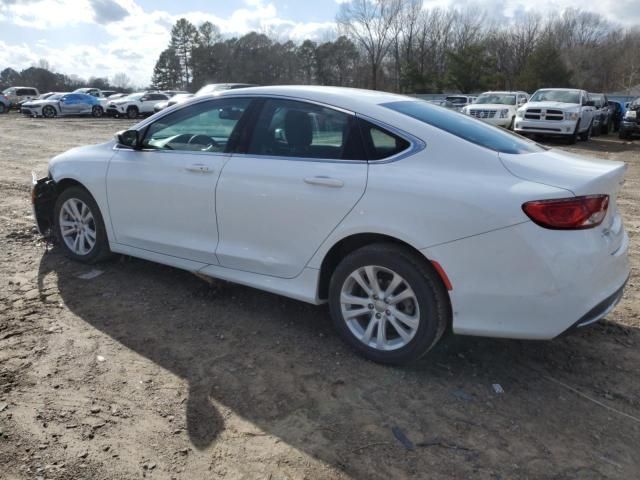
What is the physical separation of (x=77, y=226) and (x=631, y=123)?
67.7 feet

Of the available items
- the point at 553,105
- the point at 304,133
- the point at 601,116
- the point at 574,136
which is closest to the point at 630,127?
the point at 601,116

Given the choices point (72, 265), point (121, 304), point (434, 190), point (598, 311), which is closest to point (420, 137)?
point (434, 190)

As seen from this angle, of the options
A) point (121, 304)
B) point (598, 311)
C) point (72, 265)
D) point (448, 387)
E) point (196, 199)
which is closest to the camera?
point (598, 311)

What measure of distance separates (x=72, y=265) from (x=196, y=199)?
184cm

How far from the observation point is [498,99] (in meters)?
21.1

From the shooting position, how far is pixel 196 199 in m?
3.94

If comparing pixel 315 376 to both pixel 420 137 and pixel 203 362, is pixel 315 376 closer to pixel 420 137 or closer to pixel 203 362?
pixel 203 362

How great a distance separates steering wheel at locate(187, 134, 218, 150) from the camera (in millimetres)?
4012

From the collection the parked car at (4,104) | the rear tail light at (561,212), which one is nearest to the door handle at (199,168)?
the rear tail light at (561,212)

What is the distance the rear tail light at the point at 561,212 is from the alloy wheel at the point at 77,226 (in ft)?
12.3

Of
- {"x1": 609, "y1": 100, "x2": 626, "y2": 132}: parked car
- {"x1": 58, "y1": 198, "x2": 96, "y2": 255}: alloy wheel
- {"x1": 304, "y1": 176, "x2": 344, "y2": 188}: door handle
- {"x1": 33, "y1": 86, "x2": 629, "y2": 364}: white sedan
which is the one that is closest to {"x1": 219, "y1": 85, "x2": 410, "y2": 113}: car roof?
{"x1": 33, "y1": 86, "x2": 629, "y2": 364}: white sedan

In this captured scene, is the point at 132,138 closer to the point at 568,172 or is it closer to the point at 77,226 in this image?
the point at 77,226

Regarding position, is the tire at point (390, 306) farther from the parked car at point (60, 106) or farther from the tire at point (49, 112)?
the tire at point (49, 112)

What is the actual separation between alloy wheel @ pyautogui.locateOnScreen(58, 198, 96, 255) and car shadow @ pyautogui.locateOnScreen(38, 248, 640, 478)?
636mm
